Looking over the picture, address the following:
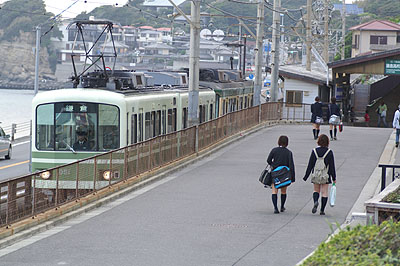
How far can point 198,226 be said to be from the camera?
1392 centimetres

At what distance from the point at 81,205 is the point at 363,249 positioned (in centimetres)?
927

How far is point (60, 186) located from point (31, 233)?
1.74 metres

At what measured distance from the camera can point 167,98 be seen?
2403cm

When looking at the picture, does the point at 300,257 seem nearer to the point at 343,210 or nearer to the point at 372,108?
the point at 343,210

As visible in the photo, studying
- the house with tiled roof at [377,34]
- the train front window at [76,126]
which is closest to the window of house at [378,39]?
the house with tiled roof at [377,34]

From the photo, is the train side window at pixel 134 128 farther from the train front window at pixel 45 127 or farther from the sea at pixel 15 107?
the sea at pixel 15 107

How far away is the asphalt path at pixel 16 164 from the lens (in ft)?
101

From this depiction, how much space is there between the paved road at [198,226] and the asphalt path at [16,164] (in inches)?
411

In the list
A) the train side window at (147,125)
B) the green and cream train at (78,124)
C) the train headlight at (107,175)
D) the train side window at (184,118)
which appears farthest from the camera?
the train side window at (184,118)

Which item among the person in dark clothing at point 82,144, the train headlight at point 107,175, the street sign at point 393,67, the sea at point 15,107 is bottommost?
the sea at point 15,107

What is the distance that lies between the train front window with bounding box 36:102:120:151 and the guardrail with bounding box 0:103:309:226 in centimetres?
87

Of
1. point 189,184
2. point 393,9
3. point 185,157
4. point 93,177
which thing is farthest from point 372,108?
point 393,9

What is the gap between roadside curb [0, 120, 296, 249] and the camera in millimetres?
12922

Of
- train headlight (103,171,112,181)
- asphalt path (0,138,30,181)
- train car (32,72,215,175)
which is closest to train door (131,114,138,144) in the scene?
train car (32,72,215,175)
